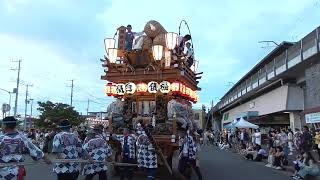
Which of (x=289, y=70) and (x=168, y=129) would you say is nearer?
(x=168, y=129)

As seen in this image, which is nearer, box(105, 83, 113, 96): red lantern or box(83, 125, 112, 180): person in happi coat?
box(83, 125, 112, 180): person in happi coat

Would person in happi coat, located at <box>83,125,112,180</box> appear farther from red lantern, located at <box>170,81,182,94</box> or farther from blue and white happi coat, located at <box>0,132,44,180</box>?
red lantern, located at <box>170,81,182,94</box>

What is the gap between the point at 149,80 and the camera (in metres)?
14.5

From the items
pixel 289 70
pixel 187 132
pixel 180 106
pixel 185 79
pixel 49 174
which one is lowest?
pixel 49 174

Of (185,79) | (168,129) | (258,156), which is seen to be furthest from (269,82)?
(168,129)

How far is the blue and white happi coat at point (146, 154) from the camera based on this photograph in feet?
35.0

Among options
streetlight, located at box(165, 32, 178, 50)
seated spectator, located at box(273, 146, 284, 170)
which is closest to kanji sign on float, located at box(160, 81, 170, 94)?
streetlight, located at box(165, 32, 178, 50)

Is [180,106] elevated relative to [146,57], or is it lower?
lower

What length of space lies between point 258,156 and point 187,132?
11.6 m

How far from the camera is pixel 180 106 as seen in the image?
45.4ft

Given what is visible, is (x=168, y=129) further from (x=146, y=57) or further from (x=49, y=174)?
(x=49, y=174)

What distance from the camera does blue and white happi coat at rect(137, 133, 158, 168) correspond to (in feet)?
35.0

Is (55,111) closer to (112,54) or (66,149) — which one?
(112,54)

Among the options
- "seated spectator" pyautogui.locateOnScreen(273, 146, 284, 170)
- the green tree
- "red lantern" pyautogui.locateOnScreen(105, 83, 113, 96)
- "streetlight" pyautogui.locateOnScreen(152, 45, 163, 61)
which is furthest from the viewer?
the green tree
